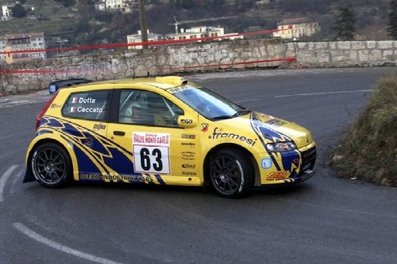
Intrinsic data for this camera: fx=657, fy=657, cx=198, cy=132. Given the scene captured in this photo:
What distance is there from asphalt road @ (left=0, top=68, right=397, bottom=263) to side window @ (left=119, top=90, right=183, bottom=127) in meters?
0.91

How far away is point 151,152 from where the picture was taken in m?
8.24

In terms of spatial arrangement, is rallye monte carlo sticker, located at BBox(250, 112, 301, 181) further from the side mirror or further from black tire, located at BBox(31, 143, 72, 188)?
black tire, located at BBox(31, 143, 72, 188)

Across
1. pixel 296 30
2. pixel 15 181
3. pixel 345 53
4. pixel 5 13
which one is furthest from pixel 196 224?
pixel 5 13

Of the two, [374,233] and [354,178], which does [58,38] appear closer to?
[354,178]

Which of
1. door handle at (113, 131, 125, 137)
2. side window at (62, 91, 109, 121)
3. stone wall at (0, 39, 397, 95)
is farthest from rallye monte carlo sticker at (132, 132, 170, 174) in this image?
stone wall at (0, 39, 397, 95)

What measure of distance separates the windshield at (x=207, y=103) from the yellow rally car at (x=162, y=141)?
0.6 inches

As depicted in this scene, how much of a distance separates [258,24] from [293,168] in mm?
24389

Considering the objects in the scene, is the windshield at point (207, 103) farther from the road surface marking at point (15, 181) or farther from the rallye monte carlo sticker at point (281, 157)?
the road surface marking at point (15, 181)

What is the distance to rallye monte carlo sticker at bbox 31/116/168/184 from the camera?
8.42 metres

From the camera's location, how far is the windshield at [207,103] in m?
8.30

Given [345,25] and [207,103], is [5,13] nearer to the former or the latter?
[345,25]

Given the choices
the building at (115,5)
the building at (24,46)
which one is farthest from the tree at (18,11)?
the building at (24,46)

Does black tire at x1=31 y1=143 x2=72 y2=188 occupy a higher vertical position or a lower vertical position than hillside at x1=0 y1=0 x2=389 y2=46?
lower

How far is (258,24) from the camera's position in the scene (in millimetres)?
31406
